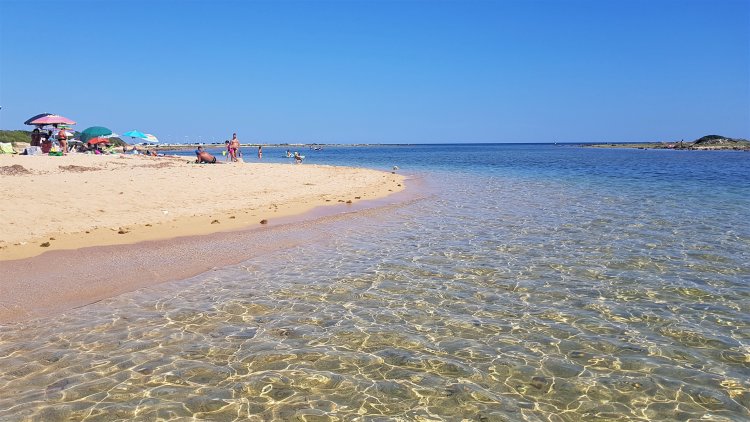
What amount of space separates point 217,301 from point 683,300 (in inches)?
320

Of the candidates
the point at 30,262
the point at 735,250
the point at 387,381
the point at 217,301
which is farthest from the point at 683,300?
the point at 30,262

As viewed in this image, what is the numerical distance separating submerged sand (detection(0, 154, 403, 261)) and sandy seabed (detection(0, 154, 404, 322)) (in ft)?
0.09

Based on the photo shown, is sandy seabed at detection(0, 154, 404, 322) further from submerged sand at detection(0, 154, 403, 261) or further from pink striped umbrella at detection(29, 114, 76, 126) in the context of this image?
pink striped umbrella at detection(29, 114, 76, 126)

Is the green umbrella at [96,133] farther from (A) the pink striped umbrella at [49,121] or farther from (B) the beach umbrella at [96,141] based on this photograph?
(A) the pink striped umbrella at [49,121]

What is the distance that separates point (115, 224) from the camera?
1421 cm

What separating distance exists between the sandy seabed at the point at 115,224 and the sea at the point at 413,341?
1.13 meters

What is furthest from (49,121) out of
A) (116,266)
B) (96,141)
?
(116,266)

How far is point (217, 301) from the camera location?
8492 millimetres

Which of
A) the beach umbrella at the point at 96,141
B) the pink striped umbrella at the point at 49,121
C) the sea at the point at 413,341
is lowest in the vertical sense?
the sea at the point at 413,341

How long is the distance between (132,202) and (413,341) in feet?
46.6

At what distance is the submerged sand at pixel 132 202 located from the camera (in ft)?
42.1

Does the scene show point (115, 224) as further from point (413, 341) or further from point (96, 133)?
point (96, 133)

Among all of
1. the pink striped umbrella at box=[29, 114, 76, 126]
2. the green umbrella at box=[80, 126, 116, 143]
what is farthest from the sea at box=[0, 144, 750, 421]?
the green umbrella at box=[80, 126, 116, 143]

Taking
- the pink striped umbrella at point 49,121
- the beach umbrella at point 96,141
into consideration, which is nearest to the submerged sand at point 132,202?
the pink striped umbrella at point 49,121
